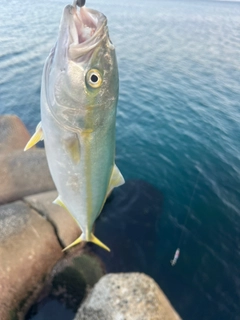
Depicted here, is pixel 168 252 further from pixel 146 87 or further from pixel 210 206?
pixel 146 87

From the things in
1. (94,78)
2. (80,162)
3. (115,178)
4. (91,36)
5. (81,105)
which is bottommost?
(115,178)

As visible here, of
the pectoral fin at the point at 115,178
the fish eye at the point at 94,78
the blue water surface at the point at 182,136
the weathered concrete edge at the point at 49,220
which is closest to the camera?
the fish eye at the point at 94,78

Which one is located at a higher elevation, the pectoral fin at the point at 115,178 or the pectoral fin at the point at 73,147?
Answer: the pectoral fin at the point at 73,147

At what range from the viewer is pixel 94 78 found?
113 inches

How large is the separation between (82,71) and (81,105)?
13.5 inches

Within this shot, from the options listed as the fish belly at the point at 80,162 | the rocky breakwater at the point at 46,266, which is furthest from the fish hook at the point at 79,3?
the rocky breakwater at the point at 46,266

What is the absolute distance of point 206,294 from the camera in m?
7.03

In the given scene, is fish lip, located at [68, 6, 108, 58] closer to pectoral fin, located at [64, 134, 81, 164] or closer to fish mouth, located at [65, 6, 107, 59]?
fish mouth, located at [65, 6, 107, 59]

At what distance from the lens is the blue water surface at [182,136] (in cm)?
746

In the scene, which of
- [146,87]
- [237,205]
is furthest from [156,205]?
[146,87]

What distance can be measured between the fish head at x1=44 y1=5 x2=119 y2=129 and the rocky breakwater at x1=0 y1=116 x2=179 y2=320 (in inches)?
142

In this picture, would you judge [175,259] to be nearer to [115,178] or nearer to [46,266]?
[46,266]

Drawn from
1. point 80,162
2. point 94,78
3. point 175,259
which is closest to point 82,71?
point 94,78

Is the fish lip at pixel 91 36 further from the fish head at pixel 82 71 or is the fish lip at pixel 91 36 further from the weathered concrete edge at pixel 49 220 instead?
the weathered concrete edge at pixel 49 220
